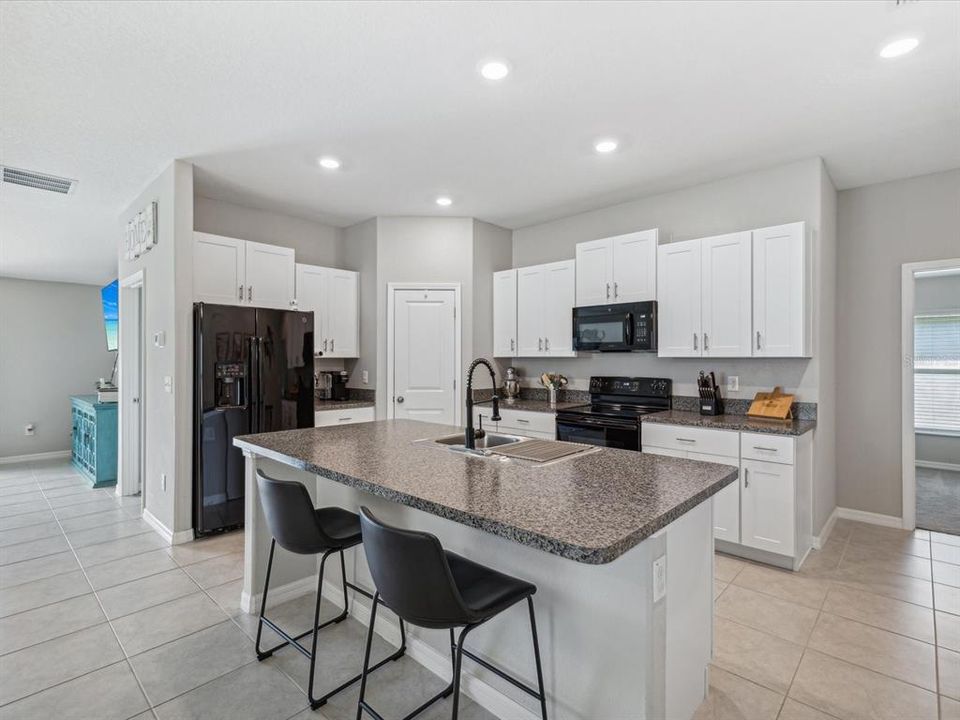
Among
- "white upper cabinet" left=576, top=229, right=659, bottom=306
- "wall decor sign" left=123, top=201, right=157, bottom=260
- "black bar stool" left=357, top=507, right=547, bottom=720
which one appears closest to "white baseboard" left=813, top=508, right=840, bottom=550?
"white upper cabinet" left=576, top=229, right=659, bottom=306

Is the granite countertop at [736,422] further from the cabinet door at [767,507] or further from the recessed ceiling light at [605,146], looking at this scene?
the recessed ceiling light at [605,146]

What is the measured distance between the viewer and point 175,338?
11.5 ft

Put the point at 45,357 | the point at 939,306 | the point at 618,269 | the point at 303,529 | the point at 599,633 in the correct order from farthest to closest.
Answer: the point at 45,357
the point at 939,306
the point at 618,269
the point at 303,529
the point at 599,633

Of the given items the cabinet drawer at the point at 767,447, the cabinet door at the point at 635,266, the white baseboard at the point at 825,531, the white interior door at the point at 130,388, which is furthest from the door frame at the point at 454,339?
the white baseboard at the point at 825,531

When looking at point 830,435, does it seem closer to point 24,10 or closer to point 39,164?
point 24,10

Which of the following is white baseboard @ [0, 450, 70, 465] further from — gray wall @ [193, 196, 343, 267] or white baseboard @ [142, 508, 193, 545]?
gray wall @ [193, 196, 343, 267]

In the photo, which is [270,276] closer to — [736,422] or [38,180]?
[38,180]

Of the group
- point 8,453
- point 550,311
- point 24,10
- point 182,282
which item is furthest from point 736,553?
point 8,453

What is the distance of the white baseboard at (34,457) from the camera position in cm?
661

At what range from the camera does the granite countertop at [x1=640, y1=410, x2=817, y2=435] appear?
10.1ft

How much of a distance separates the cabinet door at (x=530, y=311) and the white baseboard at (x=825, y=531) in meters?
2.57

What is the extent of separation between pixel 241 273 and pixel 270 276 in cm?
27

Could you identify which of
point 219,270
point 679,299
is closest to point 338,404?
point 219,270

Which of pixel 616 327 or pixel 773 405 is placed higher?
pixel 616 327
